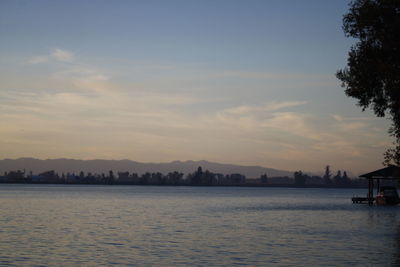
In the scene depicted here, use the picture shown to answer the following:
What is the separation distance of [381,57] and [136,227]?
28389 millimetres

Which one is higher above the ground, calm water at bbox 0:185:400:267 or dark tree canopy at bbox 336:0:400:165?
dark tree canopy at bbox 336:0:400:165

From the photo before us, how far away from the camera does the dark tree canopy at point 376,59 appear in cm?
2628

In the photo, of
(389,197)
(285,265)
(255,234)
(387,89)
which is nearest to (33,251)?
(285,265)

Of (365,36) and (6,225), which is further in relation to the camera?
(6,225)

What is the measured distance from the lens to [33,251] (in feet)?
102

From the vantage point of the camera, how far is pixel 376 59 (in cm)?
2702

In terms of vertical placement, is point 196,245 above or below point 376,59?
below

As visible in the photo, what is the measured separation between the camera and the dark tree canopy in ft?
86.2

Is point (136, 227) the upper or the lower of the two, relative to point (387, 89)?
lower

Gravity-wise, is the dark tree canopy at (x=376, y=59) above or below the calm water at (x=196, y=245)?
above

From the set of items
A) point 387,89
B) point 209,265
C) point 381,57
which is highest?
point 381,57

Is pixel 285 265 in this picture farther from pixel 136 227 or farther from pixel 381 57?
pixel 136 227

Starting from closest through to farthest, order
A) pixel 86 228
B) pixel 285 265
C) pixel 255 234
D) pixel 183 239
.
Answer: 1. pixel 285 265
2. pixel 183 239
3. pixel 255 234
4. pixel 86 228

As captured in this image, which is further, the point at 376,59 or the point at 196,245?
the point at 196,245
